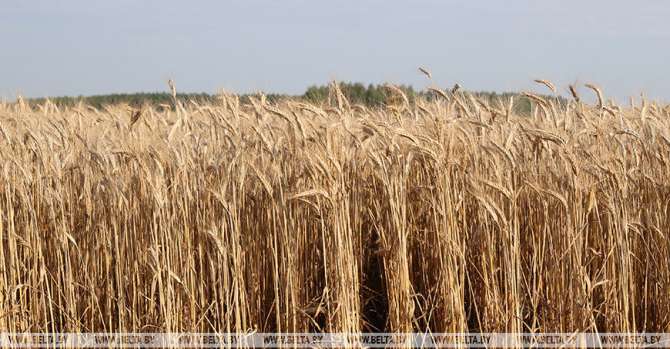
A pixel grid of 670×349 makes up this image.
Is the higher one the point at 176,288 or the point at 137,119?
the point at 137,119

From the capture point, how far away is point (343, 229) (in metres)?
3.19

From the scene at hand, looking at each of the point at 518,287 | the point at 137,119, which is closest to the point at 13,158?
the point at 137,119

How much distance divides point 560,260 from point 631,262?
0.43m

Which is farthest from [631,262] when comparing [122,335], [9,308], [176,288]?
[9,308]

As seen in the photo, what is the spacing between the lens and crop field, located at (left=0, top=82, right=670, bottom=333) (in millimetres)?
3236

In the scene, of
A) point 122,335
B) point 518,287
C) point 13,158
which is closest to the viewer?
point 518,287

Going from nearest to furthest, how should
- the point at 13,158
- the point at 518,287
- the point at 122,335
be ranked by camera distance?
the point at 518,287
the point at 122,335
the point at 13,158

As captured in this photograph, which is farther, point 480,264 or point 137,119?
point 137,119

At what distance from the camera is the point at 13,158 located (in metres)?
3.63

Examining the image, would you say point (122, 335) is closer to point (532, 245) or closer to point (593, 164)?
point (532, 245)

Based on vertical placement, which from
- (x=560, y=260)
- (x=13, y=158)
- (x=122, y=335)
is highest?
(x=13, y=158)

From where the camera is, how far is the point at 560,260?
Result: 3.35m

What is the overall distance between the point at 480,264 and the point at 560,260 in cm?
32

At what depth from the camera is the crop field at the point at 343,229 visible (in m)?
3.24
